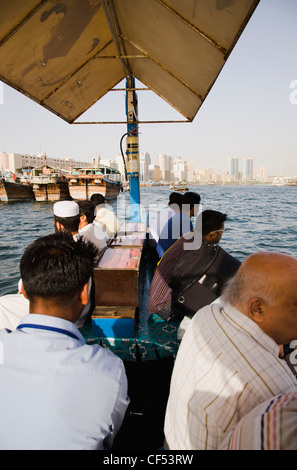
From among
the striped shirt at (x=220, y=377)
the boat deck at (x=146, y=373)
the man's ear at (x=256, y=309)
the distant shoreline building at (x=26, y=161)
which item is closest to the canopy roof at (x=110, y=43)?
the man's ear at (x=256, y=309)

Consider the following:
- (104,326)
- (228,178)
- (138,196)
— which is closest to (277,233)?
(138,196)

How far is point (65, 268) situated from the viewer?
53.9 inches

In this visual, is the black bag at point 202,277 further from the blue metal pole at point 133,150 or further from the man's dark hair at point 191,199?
the blue metal pole at point 133,150

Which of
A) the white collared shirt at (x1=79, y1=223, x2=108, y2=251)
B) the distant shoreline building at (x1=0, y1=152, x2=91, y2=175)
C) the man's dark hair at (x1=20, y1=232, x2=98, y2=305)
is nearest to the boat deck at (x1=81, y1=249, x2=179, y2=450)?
the white collared shirt at (x1=79, y1=223, x2=108, y2=251)

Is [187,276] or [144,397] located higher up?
[187,276]

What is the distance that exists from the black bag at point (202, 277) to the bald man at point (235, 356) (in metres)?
0.92

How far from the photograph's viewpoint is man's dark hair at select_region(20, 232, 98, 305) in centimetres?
132

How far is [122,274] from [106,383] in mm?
1496

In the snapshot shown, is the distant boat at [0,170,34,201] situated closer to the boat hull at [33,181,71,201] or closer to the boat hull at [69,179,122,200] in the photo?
the boat hull at [33,181,71,201]

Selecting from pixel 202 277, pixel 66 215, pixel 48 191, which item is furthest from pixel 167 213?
pixel 48 191

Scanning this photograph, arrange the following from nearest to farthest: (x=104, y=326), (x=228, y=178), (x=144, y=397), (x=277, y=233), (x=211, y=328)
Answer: (x=211, y=328), (x=144, y=397), (x=104, y=326), (x=277, y=233), (x=228, y=178)

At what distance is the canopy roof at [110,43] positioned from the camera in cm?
257

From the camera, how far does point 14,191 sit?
115 feet
